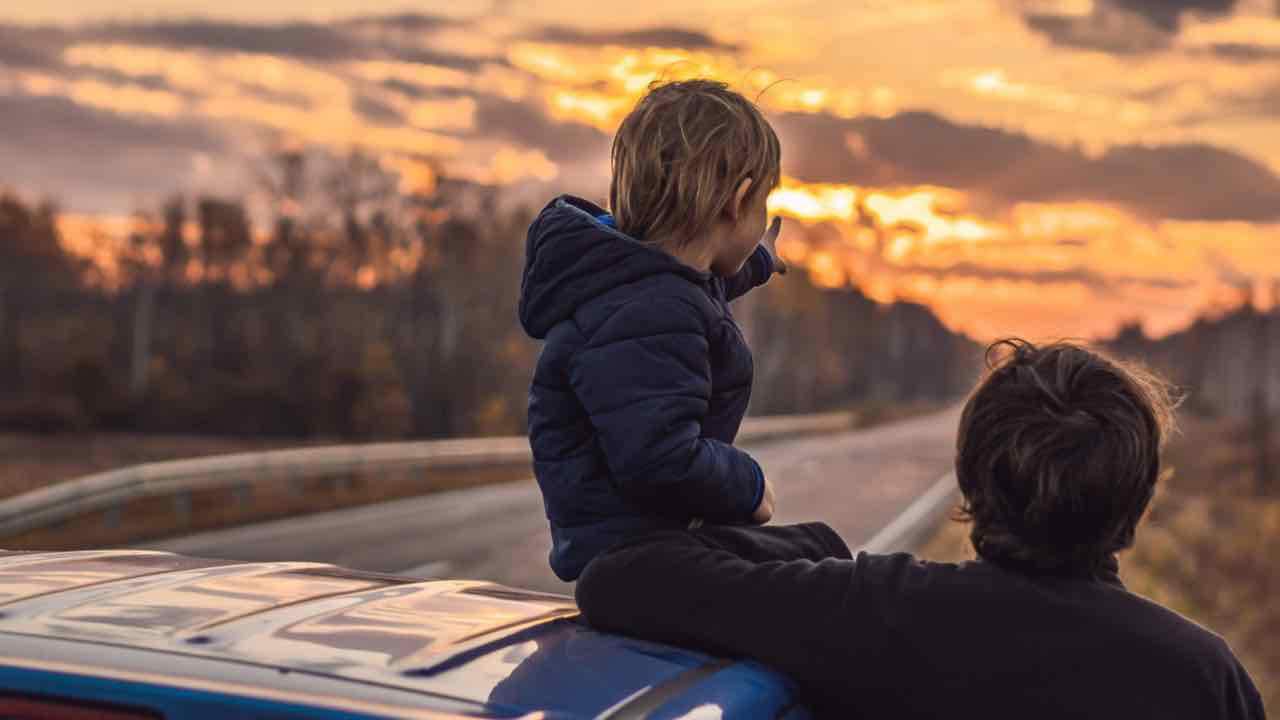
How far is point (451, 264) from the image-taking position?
85.6m

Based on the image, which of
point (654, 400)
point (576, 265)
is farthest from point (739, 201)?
point (654, 400)

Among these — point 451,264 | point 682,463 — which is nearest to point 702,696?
point 682,463

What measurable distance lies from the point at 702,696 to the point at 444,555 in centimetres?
1334

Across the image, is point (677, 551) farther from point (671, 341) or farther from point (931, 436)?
point (931, 436)

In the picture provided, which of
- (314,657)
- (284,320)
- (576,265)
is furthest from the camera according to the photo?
(284,320)

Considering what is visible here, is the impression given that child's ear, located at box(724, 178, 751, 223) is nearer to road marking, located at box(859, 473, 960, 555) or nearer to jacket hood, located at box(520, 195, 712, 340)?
jacket hood, located at box(520, 195, 712, 340)

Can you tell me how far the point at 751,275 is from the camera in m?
3.72

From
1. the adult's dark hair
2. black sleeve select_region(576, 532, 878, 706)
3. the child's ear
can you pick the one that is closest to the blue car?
black sleeve select_region(576, 532, 878, 706)

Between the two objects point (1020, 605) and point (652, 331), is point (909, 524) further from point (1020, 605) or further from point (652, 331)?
point (1020, 605)

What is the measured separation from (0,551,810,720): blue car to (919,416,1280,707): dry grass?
35.4ft

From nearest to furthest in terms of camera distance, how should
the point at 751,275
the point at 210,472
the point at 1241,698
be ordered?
the point at 1241,698, the point at 751,275, the point at 210,472

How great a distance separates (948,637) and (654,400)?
751 millimetres

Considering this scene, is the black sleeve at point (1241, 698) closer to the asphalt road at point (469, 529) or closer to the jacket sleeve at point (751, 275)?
the jacket sleeve at point (751, 275)

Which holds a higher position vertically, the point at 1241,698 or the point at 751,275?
the point at 751,275
